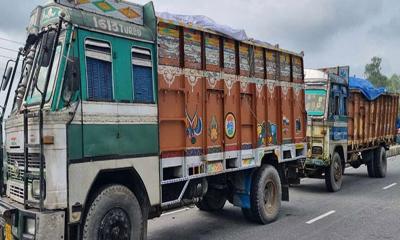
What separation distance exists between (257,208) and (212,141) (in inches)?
73.6

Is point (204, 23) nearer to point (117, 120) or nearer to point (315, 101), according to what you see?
point (117, 120)

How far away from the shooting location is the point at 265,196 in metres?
8.36

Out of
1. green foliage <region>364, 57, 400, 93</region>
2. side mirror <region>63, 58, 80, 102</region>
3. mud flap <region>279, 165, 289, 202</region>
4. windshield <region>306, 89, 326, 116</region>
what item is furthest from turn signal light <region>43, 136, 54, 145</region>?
green foliage <region>364, 57, 400, 93</region>

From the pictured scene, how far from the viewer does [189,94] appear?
639 cm

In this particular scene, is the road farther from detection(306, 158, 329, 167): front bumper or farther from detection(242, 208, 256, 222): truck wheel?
detection(306, 158, 329, 167): front bumper

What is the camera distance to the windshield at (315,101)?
460 inches

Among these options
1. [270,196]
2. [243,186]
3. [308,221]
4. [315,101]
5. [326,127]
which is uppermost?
[315,101]

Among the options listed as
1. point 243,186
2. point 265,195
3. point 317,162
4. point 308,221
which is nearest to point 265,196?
point 265,195

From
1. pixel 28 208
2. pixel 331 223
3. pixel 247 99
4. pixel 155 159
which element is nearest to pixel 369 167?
pixel 331 223

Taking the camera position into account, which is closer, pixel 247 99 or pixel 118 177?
pixel 118 177

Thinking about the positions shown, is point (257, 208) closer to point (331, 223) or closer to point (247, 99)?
point (331, 223)

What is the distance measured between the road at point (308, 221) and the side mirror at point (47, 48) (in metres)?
3.63

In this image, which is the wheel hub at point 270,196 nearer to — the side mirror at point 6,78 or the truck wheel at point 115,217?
the truck wheel at point 115,217

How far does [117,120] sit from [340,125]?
851 cm
